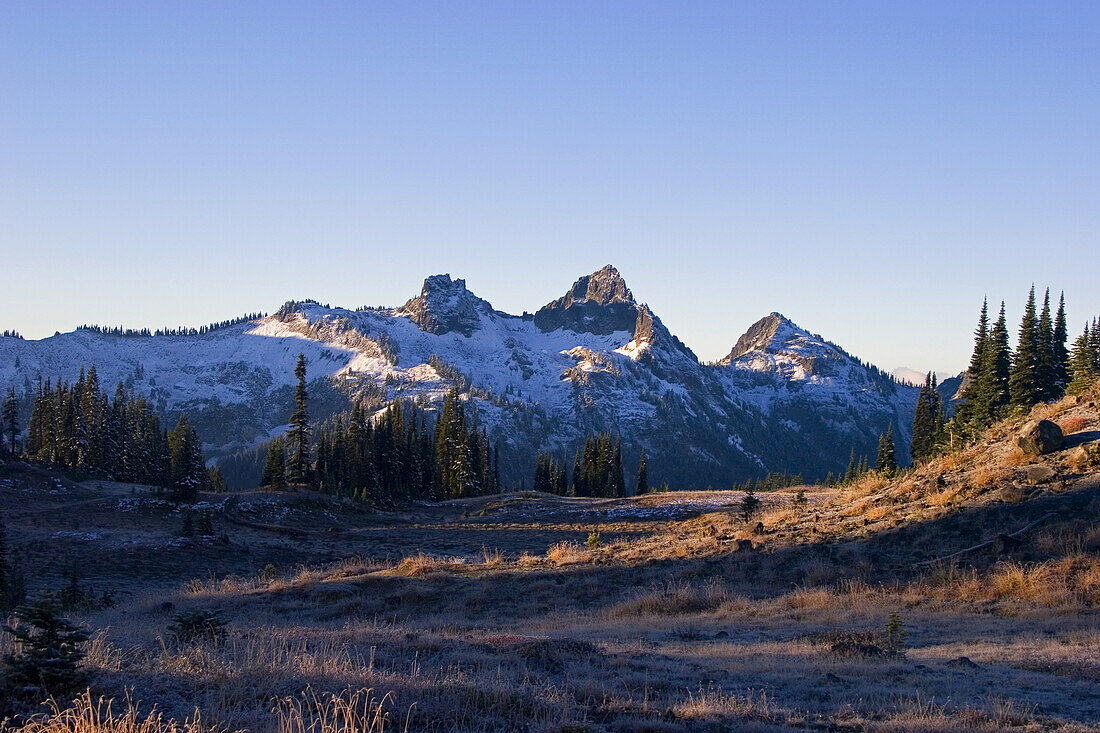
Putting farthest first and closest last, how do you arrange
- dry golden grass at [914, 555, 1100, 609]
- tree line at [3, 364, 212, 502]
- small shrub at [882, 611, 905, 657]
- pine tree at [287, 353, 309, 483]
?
tree line at [3, 364, 212, 502] < pine tree at [287, 353, 309, 483] < dry golden grass at [914, 555, 1100, 609] < small shrub at [882, 611, 905, 657]

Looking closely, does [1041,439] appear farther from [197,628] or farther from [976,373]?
[976,373]

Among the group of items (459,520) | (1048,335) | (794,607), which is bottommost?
(459,520)

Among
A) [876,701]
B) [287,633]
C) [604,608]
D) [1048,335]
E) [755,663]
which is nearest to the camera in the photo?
[876,701]

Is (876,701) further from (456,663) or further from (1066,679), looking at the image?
(456,663)

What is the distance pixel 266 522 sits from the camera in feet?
183

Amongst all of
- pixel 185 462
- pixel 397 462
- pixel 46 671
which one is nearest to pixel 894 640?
pixel 46 671

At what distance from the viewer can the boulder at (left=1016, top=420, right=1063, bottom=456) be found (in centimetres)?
2552

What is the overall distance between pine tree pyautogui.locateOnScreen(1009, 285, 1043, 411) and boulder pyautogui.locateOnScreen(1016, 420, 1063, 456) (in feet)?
102

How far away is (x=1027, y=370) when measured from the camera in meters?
54.9

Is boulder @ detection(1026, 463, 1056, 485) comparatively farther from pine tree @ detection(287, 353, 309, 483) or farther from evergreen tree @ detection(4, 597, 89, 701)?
pine tree @ detection(287, 353, 309, 483)

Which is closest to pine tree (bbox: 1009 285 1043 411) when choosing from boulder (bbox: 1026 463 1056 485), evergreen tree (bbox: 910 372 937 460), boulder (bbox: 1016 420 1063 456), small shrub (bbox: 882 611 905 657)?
evergreen tree (bbox: 910 372 937 460)

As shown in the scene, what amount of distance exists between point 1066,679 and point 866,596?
801 cm

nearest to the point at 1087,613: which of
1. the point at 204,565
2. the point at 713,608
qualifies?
the point at 713,608

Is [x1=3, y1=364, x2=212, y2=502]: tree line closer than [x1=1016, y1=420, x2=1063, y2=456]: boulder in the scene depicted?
No
